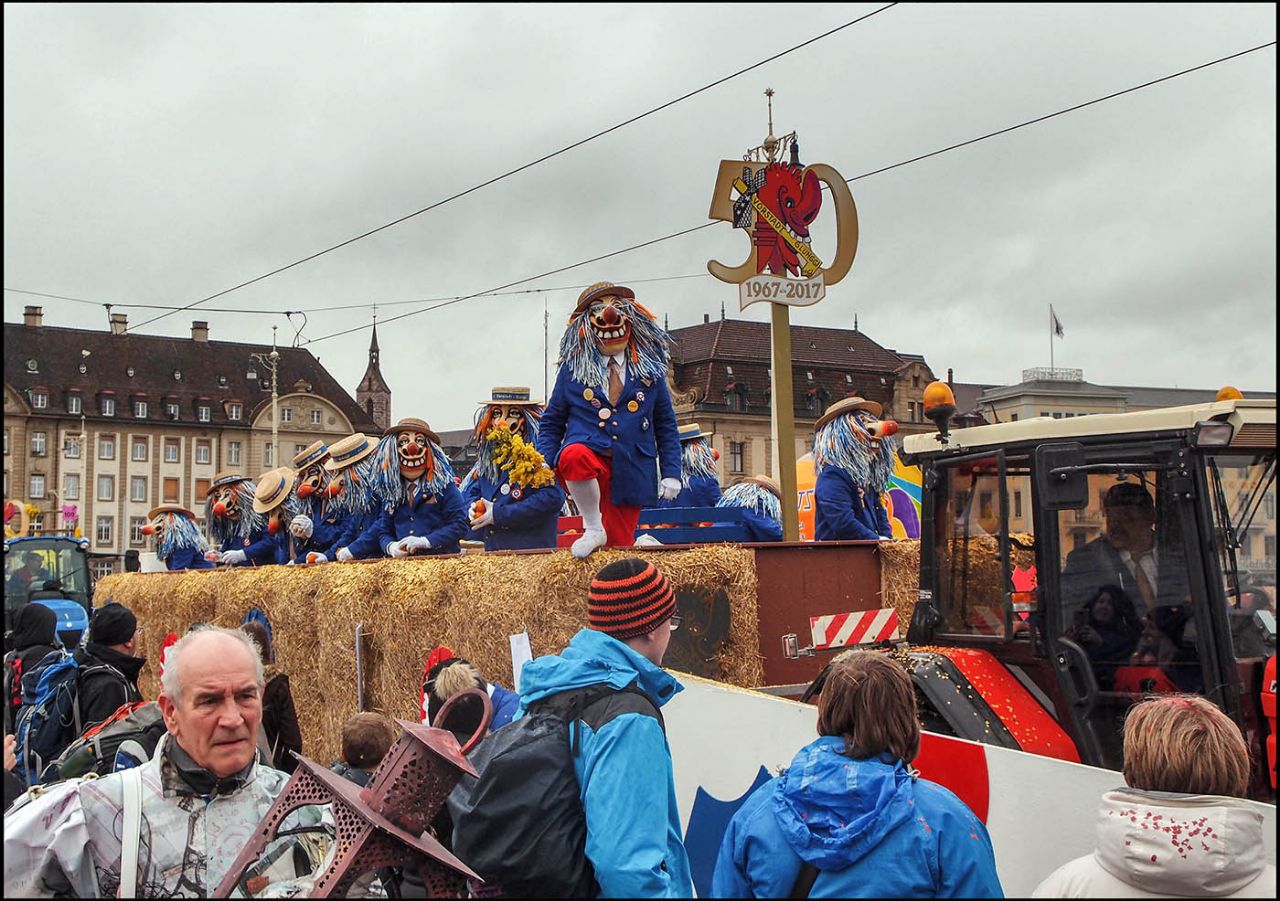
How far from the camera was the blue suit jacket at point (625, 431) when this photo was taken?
280 inches

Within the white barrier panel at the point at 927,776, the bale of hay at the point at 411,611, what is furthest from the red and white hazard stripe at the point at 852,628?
the white barrier panel at the point at 927,776

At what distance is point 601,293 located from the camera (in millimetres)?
7176

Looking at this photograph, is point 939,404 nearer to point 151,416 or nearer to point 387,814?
point 387,814

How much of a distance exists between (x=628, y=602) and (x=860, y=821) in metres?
0.82

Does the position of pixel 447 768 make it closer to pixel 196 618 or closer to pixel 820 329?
pixel 196 618

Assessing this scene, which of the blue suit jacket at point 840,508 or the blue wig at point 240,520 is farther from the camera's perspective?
the blue wig at point 240,520

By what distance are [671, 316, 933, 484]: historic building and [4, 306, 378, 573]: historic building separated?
43.4ft

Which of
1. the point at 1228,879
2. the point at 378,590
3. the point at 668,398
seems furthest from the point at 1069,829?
the point at 378,590

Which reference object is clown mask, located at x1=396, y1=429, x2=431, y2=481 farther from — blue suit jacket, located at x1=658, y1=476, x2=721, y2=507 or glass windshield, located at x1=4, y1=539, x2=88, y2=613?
glass windshield, located at x1=4, y1=539, x2=88, y2=613

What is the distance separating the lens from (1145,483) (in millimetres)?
4738

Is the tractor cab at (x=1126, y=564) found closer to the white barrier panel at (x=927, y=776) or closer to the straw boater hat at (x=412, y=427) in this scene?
the white barrier panel at (x=927, y=776)

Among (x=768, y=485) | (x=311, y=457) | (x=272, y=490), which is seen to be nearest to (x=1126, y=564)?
(x=768, y=485)

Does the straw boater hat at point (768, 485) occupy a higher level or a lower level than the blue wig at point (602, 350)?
lower

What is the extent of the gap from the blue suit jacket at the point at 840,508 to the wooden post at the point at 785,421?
2.63 feet
